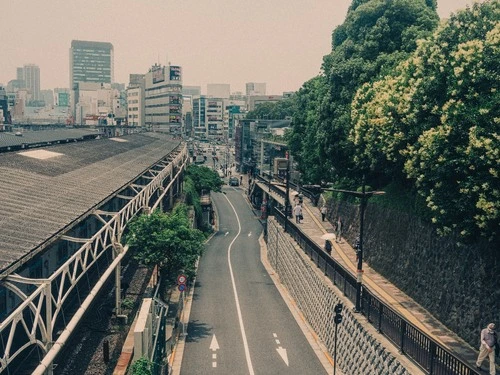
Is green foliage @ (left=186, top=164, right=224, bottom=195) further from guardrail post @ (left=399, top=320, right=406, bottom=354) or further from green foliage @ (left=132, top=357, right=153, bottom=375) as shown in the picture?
guardrail post @ (left=399, top=320, right=406, bottom=354)

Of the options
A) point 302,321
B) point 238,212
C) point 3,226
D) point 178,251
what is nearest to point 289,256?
point 302,321

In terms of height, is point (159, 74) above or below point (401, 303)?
above

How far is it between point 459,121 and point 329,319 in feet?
48.2

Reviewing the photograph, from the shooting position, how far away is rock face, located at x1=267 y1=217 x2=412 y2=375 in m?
23.8

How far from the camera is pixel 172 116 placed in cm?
18925

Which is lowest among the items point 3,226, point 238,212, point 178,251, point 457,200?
point 238,212

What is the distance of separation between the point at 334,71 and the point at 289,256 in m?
16.7

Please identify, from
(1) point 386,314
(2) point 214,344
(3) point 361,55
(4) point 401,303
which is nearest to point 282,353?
(2) point 214,344

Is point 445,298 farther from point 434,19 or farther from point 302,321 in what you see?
point 434,19

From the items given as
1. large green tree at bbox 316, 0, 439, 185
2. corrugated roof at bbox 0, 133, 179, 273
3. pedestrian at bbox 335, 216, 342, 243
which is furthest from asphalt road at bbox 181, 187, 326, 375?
large green tree at bbox 316, 0, 439, 185

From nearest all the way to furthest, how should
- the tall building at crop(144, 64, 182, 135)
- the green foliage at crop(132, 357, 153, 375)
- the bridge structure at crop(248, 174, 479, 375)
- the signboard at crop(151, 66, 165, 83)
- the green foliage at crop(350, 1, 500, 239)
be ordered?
the bridge structure at crop(248, 174, 479, 375), the green foliage at crop(132, 357, 153, 375), the green foliage at crop(350, 1, 500, 239), the tall building at crop(144, 64, 182, 135), the signboard at crop(151, 66, 165, 83)

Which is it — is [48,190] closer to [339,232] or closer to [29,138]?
[339,232]

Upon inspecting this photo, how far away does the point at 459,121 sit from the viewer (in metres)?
23.1

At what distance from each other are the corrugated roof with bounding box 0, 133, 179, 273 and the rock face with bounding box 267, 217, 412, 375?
583 inches
